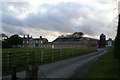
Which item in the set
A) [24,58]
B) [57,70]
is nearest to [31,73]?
[57,70]

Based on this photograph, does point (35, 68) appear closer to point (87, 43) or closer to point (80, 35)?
point (87, 43)

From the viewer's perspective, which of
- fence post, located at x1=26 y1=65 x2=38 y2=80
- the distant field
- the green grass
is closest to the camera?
fence post, located at x1=26 y1=65 x2=38 y2=80

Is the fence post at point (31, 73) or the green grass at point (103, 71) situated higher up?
the fence post at point (31, 73)

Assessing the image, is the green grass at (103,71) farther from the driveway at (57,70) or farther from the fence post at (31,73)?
the fence post at (31,73)

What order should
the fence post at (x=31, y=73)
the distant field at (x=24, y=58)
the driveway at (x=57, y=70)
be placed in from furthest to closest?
the distant field at (x=24, y=58) < the driveway at (x=57, y=70) < the fence post at (x=31, y=73)

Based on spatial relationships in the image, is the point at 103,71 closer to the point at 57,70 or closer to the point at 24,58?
the point at 57,70

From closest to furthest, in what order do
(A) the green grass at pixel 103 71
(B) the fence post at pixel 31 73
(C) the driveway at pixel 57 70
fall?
(B) the fence post at pixel 31 73, (A) the green grass at pixel 103 71, (C) the driveway at pixel 57 70

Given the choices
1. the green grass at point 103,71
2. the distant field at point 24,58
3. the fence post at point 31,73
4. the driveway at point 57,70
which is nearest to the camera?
the fence post at point 31,73

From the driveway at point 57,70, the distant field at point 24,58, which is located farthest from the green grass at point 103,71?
the distant field at point 24,58

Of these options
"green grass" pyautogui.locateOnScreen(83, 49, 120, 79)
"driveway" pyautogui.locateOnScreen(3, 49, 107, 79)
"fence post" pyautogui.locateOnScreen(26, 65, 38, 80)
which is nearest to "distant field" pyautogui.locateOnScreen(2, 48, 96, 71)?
"driveway" pyautogui.locateOnScreen(3, 49, 107, 79)

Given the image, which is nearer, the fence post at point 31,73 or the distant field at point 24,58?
the fence post at point 31,73

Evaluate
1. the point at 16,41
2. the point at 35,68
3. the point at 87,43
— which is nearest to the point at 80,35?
the point at 87,43

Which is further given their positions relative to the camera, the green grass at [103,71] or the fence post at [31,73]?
the green grass at [103,71]

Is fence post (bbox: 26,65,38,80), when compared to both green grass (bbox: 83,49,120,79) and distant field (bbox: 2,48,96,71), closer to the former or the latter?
green grass (bbox: 83,49,120,79)
